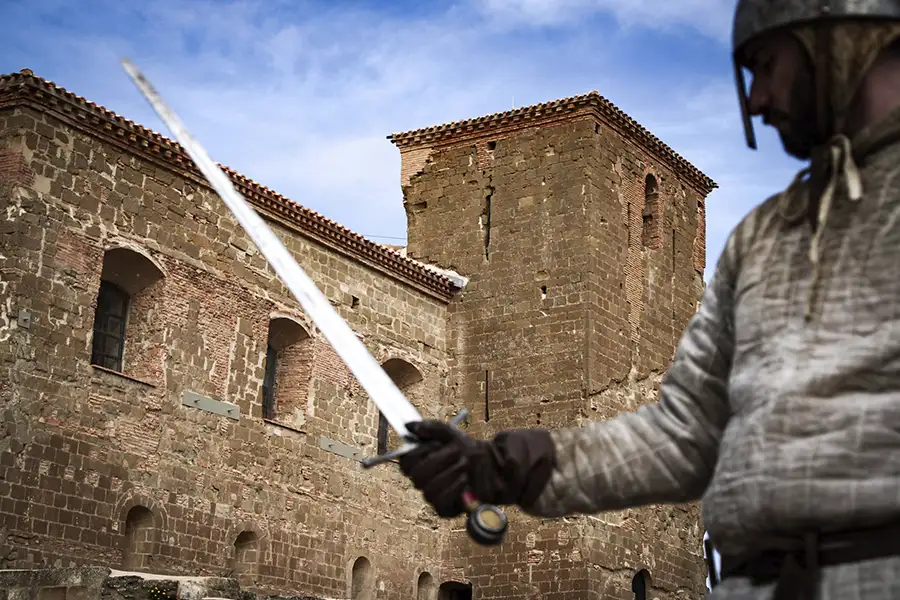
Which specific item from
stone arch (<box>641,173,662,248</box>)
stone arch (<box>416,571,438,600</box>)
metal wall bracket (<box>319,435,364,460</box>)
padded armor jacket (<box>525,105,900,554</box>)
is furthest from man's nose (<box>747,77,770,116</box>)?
stone arch (<box>641,173,662,248</box>)

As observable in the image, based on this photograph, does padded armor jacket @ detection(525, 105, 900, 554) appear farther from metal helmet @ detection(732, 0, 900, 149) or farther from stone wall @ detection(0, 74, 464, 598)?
stone wall @ detection(0, 74, 464, 598)

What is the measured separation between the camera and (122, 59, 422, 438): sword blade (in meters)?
2.46

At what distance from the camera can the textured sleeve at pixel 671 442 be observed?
8.34ft

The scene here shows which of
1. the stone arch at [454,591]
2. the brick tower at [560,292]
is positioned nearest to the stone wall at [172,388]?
the stone arch at [454,591]

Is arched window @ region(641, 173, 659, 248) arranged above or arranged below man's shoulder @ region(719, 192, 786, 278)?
above

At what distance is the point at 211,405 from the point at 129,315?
1.55 meters

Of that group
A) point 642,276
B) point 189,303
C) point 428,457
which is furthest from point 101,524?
point 428,457

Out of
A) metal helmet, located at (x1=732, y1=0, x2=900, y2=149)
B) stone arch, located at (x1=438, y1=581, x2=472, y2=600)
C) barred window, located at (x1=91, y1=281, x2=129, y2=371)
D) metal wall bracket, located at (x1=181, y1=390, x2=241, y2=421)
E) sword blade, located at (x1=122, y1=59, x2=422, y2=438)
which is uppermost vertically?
barred window, located at (x1=91, y1=281, x2=129, y2=371)

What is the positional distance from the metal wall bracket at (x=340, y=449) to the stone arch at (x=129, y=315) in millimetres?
3129

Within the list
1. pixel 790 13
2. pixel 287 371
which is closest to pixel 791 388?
pixel 790 13

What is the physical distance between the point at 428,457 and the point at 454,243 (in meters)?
21.0

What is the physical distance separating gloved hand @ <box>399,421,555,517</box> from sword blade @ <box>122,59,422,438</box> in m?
0.05

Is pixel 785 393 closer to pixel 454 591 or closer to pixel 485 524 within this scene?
pixel 485 524

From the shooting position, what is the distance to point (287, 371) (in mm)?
19875
